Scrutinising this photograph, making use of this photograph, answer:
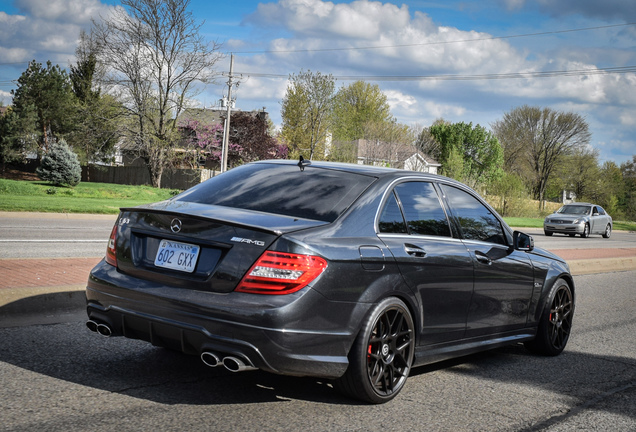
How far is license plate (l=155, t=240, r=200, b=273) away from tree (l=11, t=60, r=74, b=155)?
176 feet

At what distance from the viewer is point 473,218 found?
5426mm

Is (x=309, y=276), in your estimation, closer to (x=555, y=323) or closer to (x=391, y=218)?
(x=391, y=218)

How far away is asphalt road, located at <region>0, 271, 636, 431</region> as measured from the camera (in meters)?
3.63

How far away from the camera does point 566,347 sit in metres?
6.57

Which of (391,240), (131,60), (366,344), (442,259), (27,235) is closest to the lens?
(366,344)

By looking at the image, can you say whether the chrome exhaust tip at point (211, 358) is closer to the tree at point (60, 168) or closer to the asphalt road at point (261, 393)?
the asphalt road at point (261, 393)

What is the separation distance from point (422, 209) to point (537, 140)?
80708 mm

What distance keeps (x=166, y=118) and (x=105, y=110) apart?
3661mm

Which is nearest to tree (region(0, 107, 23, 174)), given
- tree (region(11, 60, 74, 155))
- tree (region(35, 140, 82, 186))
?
tree (region(11, 60, 74, 155))

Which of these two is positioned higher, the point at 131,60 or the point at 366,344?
the point at 131,60

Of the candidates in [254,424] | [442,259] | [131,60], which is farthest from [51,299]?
[131,60]

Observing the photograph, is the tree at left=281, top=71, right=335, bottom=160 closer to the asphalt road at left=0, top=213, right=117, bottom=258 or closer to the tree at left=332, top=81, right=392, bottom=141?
the tree at left=332, top=81, right=392, bottom=141

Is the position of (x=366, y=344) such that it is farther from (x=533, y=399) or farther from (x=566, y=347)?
(x=566, y=347)

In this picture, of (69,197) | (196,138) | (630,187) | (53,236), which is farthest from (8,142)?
(630,187)
